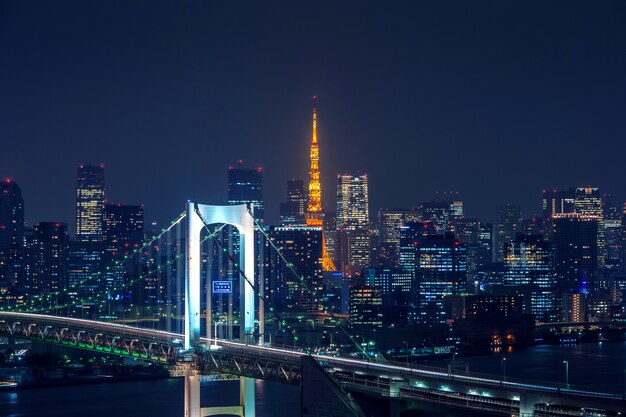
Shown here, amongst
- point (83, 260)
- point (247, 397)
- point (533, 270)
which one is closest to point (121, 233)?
point (83, 260)

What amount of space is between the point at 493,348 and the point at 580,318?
19558 mm

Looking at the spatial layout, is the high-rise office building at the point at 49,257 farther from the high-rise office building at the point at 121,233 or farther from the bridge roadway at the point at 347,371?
the bridge roadway at the point at 347,371

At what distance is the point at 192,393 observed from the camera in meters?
26.7

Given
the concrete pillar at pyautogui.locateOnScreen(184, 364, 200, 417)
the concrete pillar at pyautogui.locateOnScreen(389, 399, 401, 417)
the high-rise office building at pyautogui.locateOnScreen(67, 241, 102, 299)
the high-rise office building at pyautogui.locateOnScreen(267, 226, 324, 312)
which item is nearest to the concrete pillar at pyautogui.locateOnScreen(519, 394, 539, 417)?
the concrete pillar at pyautogui.locateOnScreen(389, 399, 401, 417)

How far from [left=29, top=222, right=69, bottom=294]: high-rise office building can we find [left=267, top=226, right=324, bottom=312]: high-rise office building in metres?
11.9

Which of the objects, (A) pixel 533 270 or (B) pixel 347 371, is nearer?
(B) pixel 347 371

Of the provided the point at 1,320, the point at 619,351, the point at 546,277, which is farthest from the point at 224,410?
the point at 546,277

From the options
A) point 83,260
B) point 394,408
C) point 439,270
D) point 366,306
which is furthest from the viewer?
point 439,270

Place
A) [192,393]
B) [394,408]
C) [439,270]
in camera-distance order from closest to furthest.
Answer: [394,408]
[192,393]
[439,270]

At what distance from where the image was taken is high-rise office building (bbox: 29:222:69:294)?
76.1 metres

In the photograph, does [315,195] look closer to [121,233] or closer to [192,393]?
[121,233]

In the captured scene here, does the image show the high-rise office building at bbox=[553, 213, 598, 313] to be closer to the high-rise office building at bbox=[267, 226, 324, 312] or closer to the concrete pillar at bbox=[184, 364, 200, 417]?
the high-rise office building at bbox=[267, 226, 324, 312]

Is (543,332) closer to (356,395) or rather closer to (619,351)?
(619,351)

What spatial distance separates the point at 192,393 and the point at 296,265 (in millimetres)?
52348
